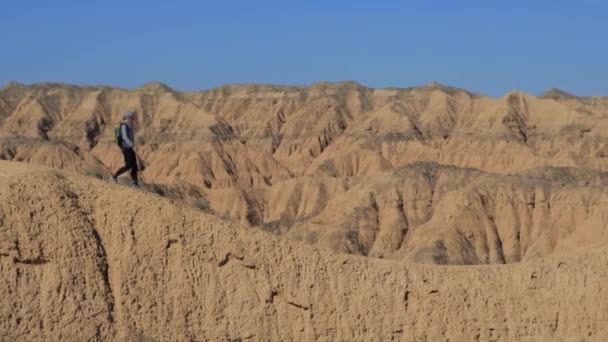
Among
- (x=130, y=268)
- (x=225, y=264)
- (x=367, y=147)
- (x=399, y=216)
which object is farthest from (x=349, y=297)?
(x=367, y=147)

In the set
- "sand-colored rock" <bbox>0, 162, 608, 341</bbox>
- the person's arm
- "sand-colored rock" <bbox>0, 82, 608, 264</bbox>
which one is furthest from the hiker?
"sand-colored rock" <bbox>0, 82, 608, 264</bbox>

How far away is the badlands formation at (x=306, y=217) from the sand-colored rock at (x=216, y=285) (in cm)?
4

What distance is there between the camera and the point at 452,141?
143 meters

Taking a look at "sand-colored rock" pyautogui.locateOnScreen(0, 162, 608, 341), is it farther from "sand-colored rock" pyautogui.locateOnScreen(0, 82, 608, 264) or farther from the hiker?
"sand-colored rock" pyautogui.locateOnScreen(0, 82, 608, 264)

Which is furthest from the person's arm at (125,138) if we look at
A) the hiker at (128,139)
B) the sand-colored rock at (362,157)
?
the sand-colored rock at (362,157)

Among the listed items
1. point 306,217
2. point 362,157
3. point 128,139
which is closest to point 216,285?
point 128,139

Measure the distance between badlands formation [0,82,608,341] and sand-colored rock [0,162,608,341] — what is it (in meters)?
0.04

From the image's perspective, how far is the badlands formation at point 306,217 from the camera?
77.3ft

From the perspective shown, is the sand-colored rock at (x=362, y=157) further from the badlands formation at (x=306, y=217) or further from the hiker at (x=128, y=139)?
Answer: the hiker at (x=128, y=139)

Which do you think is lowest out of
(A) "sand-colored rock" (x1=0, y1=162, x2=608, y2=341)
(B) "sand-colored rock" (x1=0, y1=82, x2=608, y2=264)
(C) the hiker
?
(A) "sand-colored rock" (x1=0, y1=162, x2=608, y2=341)

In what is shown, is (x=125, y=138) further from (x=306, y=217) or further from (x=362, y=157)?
(x=362, y=157)

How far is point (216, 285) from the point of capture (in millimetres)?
24359

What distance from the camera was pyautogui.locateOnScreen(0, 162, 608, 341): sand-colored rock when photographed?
75.2 feet

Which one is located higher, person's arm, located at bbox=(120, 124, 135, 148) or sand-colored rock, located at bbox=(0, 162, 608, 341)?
person's arm, located at bbox=(120, 124, 135, 148)
